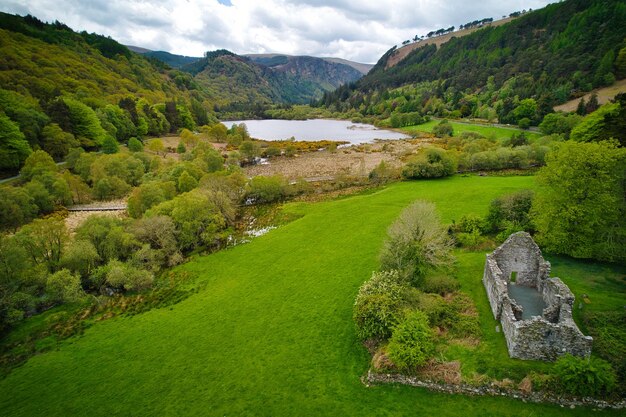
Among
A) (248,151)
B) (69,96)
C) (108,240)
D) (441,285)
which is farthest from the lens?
(248,151)

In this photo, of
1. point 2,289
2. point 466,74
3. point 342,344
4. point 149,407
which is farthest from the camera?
point 466,74

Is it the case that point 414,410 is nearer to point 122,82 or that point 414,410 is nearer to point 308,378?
point 308,378

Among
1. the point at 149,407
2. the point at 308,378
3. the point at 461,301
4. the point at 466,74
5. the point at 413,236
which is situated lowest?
the point at 149,407

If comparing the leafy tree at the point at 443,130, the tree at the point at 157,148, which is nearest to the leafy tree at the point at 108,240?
the tree at the point at 157,148

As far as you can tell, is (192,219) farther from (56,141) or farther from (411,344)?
(56,141)

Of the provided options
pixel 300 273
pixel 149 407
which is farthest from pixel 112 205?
pixel 149 407

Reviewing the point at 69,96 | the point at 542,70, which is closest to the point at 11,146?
the point at 69,96

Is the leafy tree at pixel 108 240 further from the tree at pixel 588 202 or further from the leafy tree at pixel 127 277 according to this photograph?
the tree at pixel 588 202
